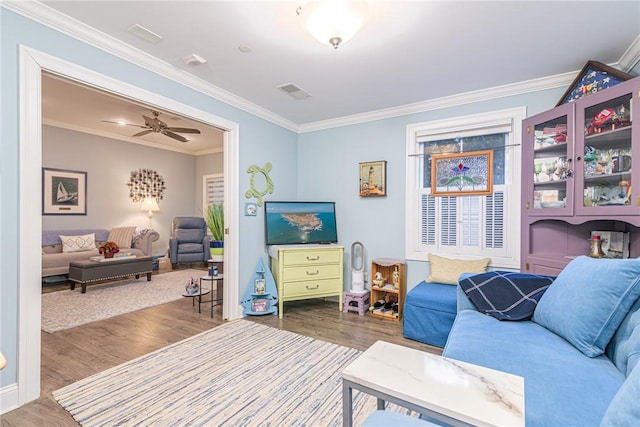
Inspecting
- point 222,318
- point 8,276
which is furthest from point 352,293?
point 8,276

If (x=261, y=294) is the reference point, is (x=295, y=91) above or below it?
above

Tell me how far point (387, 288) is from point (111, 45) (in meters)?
3.33

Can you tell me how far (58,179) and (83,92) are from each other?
2342 millimetres

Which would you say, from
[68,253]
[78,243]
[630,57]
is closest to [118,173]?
[78,243]

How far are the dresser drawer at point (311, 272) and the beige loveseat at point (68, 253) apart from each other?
11.7 ft

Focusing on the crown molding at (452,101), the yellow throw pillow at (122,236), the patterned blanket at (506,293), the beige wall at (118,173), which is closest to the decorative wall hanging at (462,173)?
the crown molding at (452,101)

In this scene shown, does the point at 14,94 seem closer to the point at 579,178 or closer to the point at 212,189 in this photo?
the point at 579,178

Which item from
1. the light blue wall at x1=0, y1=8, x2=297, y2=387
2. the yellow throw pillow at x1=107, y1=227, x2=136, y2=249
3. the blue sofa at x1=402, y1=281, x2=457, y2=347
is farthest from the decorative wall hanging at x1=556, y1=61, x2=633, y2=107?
Result: the yellow throw pillow at x1=107, y1=227, x2=136, y2=249

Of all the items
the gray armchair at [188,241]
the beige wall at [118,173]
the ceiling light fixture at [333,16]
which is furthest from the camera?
the gray armchair at [188,241]

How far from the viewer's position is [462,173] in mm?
3230

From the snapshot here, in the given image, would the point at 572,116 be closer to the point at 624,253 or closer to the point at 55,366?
the point at 624,253

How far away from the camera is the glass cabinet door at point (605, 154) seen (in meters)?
1.98

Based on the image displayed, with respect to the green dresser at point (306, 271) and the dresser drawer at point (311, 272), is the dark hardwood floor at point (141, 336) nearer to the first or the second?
the green dresser at point (306, 271)

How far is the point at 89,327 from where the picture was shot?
2967 millimetres
